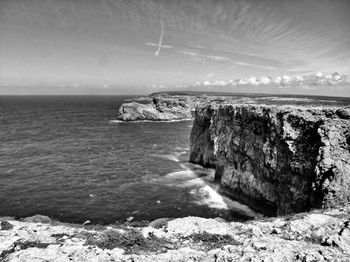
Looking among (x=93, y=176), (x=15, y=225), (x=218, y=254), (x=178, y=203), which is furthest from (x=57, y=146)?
(x=218, y=254)

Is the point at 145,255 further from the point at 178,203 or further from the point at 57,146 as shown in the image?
the point at 57,146

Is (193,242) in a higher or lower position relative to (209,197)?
higher

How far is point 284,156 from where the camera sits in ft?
97.9

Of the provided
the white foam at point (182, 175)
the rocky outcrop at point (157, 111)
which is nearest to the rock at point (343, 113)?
the white foam at point (182, 175)

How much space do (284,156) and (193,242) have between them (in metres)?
19.4

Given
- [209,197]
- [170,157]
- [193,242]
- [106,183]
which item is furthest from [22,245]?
[170,157]

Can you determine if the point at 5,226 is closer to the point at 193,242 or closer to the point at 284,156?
the point at 193,242

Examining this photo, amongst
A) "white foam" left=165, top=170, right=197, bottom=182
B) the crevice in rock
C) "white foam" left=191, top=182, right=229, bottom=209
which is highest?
the crevice in rock

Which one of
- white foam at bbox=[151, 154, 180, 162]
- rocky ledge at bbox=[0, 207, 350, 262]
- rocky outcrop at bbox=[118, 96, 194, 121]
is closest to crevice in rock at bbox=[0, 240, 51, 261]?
rocky ledge at bbox=[0, 207, 350, 262]

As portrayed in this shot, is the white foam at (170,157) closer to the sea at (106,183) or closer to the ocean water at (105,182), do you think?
the sea at (106,183)

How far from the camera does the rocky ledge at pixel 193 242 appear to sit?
42.8 feet

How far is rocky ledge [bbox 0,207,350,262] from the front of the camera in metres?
13.1

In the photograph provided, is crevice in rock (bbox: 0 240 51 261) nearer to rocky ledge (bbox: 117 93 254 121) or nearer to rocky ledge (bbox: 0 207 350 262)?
rocky ledge (bbox: 0 207 350 262)

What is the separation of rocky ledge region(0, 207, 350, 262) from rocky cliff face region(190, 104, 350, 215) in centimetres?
614
